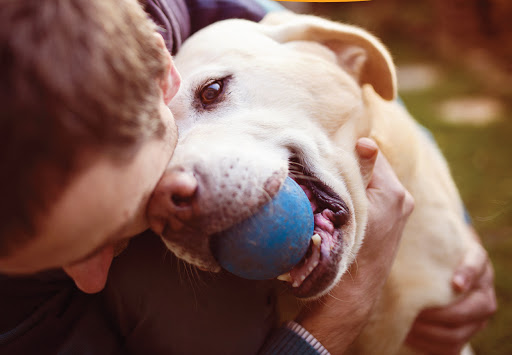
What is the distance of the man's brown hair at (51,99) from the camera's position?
839 mm

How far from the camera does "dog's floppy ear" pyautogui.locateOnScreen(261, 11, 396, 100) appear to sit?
5.62 feet

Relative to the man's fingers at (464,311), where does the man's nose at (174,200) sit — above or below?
above

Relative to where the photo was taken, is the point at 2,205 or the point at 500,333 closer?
the point at 2,205

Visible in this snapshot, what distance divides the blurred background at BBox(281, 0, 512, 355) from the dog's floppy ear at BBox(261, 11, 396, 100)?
147 centimetres

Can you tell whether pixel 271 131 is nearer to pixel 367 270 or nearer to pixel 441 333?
pixel 367 270

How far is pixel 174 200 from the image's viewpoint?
118 centimetres

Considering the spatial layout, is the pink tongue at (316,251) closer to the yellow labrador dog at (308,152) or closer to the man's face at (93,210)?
the yellow labrador dog at (308,152)

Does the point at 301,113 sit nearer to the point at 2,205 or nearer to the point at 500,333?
the point at 2,205

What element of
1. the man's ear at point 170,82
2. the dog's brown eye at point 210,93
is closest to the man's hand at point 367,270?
the dog's brown eye at point 210,93

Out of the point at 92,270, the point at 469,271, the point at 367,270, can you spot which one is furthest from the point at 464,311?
the point at 92,270

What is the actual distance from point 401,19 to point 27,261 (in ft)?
23.1

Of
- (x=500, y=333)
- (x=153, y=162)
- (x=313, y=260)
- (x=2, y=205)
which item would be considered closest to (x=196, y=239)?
(x=153, y=162)

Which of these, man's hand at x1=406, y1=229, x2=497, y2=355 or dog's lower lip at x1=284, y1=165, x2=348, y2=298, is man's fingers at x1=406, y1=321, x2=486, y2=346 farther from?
dog's lower lip at x1=284, y1=165, x2=348, y2=298

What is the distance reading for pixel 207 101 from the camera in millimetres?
1542
